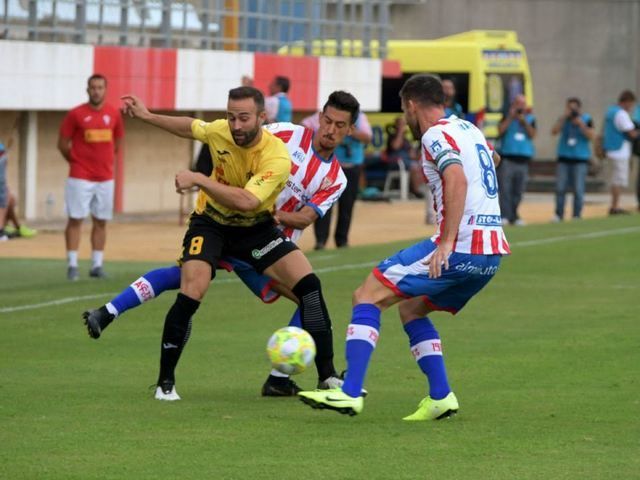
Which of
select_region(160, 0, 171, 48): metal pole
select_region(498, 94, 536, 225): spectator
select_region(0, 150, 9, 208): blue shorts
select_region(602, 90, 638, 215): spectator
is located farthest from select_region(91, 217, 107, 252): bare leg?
select_region(602, 90, 638, 215): spectator

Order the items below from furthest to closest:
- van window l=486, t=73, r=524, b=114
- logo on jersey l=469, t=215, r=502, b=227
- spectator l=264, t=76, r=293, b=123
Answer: van window l=486, t=73, r=524, b=114, spectator l=264, t=76, r=293, b=123, logo on jersey l=469, t=215, r=502, b=227

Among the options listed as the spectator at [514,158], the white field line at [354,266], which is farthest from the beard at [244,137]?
the spectator at [514,158]

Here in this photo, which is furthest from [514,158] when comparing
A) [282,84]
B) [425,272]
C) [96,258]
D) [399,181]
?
[425,272]

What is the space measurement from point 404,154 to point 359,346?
25.4m

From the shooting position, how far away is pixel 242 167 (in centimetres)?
940

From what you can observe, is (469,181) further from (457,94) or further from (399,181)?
(399,181)

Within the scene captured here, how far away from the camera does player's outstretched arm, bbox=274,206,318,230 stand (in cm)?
983

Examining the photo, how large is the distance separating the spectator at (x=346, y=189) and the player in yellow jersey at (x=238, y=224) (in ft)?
37.5

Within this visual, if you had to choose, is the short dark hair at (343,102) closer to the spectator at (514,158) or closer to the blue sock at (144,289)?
the blue sock at (144,289)

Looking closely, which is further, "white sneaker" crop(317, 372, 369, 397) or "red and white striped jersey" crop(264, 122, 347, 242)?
"red and white striped jersey" crop(264, 122, 347, 242)

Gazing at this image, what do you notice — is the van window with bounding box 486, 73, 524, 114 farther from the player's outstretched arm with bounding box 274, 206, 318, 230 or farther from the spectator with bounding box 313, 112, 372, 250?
the player's outstretched arm with bounding box 274, 206, 318, 230

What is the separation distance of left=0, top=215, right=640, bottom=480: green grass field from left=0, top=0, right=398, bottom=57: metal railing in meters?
9.09

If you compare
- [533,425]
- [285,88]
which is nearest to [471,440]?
[533,425]

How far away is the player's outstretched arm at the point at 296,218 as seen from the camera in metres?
9.83
